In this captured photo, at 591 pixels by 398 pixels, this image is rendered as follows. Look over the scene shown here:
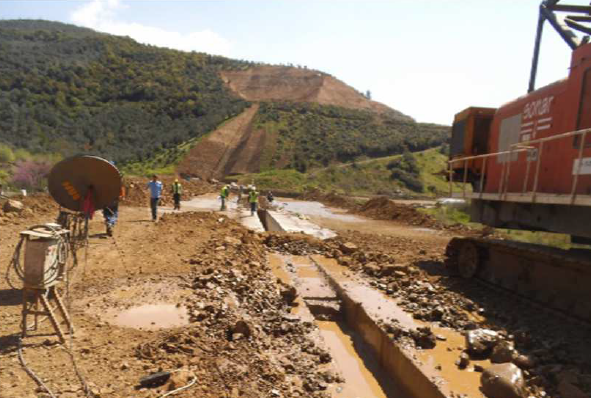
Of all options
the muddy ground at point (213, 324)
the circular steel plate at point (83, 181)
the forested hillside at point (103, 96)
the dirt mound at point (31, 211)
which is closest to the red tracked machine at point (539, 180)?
the muddy ground at point (213, 324)

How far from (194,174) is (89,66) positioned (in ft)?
104

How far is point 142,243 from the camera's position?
1008cm

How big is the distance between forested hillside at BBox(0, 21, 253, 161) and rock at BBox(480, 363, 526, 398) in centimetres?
3488

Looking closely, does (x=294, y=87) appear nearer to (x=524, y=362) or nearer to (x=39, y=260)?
(x=524, y=362)

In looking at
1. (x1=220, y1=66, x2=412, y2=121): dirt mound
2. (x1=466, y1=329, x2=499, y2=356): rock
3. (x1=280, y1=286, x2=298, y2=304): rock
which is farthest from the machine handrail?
(x1=220, y1=66, x2=412, y2=121): dirt mound

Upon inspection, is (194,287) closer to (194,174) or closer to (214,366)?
(214,366)

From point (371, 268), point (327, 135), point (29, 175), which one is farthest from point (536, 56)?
point (327, 135)

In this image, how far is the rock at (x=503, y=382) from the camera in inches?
177

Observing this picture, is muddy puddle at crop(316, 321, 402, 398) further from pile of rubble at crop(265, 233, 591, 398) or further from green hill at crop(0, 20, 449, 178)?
green hill at crop(0, 20, 449, 178)

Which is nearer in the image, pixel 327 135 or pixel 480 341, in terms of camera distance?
pixel 480 341

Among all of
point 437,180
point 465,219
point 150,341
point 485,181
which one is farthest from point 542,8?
point 437,180

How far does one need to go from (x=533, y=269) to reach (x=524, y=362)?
3077 mm

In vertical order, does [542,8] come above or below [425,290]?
above

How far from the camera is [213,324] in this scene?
558 cm
